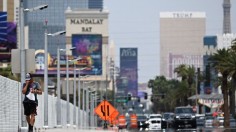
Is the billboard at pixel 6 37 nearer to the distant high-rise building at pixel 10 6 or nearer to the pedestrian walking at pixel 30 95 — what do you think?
the distant high-rise building at pixel 10 6

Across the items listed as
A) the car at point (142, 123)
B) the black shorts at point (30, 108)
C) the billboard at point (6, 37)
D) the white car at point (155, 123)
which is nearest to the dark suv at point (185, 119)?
the white car at point (155, 123)

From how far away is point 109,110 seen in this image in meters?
62.5

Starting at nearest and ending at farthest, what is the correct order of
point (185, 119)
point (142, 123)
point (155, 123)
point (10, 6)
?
point (185, 119), point (155, 123), point (142, 123), point (10, 6)

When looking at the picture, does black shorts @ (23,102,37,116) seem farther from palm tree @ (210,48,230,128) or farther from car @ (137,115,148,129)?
car @ (137,115,148,129)

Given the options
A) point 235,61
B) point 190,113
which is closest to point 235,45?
point 235,61

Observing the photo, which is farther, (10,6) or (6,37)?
(10,6)

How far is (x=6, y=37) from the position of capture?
11850 cm

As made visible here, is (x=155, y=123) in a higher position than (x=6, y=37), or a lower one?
lower

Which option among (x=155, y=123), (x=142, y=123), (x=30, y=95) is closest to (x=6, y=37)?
(x=142, y=123)

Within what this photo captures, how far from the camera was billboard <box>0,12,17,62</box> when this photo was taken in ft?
379

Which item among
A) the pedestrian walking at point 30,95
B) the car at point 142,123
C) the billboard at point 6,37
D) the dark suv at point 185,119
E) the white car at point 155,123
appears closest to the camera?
the pedestrian walking at point 30,95

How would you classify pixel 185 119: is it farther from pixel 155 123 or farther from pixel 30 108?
pixel 30 108

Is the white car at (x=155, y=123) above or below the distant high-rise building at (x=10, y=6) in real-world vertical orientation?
below

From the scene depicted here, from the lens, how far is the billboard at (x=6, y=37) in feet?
379
